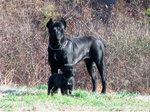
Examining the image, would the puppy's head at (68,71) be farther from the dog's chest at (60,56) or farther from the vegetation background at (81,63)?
the vegetation background at (81,63)

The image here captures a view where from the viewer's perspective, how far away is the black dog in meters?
9.09

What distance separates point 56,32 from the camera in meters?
9.01

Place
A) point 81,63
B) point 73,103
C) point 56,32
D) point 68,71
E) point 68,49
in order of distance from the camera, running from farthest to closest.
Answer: point 81,63
point 68,49
point 56,32
point 68,71
point 73,103

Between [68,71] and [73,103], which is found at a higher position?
[68,71]

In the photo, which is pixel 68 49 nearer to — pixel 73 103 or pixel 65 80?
pixel 65 80

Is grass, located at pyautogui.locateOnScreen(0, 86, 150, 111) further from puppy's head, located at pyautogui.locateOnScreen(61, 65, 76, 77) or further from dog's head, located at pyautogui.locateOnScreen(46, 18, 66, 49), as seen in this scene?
dog's head, located at pyautogui.locateOnScreen(46, 18, 66, 49)

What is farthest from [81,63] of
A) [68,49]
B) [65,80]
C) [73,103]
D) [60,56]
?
[73,103]

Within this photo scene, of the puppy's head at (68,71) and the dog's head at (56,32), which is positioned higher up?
the dog's head at (56,32)

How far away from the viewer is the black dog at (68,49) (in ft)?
29.8

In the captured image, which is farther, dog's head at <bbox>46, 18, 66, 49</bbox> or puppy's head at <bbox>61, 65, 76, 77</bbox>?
dog's head at <bbox>46, 18, 66, 49</bbox>

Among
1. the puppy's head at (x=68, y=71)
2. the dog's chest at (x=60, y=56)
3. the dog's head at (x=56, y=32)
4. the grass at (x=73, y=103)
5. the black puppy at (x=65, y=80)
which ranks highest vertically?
the dog's head at (x=56, y=32)

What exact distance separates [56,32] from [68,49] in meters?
0.63

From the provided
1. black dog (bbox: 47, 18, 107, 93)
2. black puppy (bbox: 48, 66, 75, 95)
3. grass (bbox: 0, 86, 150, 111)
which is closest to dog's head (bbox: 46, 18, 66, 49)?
black dog (bbox: 47, 18, 107, 93)

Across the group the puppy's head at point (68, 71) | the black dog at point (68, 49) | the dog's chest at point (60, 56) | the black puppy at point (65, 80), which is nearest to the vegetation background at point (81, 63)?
the black dog at point (68, 49)
